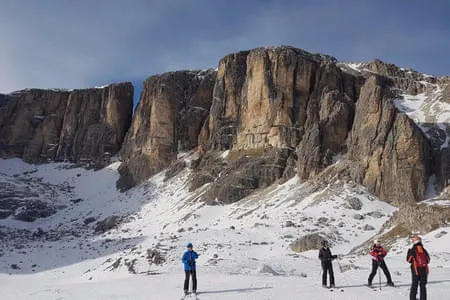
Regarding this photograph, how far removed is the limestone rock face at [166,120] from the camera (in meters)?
80.9

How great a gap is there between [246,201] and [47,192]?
128 feet

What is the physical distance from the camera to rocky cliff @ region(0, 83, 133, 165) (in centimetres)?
9650

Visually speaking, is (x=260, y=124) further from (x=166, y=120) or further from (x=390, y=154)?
(x=390, y=154)

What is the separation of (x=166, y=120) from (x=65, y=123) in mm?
28747

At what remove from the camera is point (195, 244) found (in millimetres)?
33125

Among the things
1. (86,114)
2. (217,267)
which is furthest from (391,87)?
(86,114)

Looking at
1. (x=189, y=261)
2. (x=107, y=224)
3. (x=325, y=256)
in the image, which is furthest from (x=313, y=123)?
(x=189, y=261)

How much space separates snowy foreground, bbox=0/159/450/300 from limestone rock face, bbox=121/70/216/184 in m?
4.25

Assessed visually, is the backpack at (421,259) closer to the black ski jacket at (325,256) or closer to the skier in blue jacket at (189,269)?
the black ski jacket at (325,256)

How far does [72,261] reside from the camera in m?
43.1

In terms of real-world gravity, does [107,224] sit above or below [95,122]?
below

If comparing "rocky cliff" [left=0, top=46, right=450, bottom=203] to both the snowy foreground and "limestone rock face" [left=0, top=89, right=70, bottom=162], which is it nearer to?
"limestone rock face" [left=0, top=89, right=70, bottom=162]

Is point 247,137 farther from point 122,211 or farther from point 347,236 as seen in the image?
point 347,236

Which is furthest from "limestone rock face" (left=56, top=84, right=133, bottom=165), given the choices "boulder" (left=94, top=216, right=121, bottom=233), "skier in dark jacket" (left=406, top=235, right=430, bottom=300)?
"skier in dark jacket" (left=406, top=235, right=430, bottom=300)
